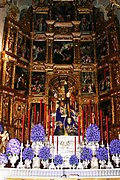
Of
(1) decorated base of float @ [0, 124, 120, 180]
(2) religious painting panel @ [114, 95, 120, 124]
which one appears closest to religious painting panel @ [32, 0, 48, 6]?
(2) religious painting panel @ [114, 95, 120, 124]

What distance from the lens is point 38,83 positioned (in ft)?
42.9

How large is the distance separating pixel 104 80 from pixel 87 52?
1.94m

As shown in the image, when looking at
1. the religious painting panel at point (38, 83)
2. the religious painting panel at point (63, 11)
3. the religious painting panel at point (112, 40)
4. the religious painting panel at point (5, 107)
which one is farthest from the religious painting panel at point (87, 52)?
the religious painting panel at point (5, 107)

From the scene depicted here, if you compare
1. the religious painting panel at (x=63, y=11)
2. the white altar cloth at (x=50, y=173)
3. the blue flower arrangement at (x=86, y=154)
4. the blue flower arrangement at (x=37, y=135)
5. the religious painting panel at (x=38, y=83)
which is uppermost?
the religious painting panel at (x=63, y=11)

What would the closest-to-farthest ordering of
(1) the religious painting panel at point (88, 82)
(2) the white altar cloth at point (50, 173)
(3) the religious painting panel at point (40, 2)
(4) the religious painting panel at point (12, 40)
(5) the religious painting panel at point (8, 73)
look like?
(2) the white altar cloth at point (50, 173) < (5) the religious painting panel at point (8, 73) < (4) the religious painting panel at point (12, 40) < (1) the religious painting panel at point (88, 82) < (3) the religious painting panel at point (40, 2)

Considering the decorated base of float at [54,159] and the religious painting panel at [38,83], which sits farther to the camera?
the religious painting panel at [38,83]

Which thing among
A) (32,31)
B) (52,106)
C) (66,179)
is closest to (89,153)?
(66,179)

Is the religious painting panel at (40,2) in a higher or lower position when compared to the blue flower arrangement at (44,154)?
higher

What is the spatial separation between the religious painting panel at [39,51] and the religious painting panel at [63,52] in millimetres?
537

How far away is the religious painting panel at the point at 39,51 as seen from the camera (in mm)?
13594

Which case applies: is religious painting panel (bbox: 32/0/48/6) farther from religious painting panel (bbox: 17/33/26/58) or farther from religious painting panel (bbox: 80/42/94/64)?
religious painting panel (bbox: 80/42/94/64)

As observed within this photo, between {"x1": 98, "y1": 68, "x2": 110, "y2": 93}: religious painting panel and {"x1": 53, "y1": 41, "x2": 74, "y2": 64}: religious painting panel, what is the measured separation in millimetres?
1618

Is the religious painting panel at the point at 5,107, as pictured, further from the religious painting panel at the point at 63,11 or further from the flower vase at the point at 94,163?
the flower vase at the point at 94,163

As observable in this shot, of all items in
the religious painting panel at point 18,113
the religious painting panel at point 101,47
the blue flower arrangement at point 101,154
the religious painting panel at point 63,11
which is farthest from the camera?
the religious painting panel at point 63,11
